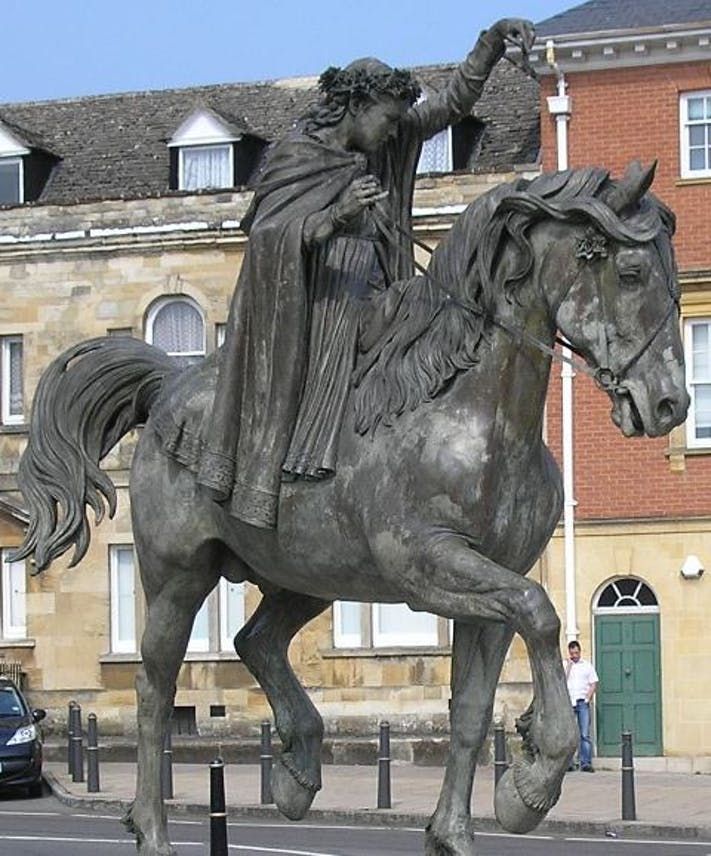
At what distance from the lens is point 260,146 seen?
39281 mm

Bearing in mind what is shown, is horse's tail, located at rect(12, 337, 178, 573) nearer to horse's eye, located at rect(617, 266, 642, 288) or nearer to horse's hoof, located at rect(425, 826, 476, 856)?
horse's hoof, located at rect(425, 826, 476, 856)

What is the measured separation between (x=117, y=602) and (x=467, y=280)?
2921cm

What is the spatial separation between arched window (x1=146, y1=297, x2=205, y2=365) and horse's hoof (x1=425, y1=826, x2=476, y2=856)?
28.2 metres

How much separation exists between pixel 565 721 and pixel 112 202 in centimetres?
3014

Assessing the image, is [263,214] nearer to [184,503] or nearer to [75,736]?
[184,503]

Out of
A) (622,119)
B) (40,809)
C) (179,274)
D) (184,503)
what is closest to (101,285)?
(179,274)

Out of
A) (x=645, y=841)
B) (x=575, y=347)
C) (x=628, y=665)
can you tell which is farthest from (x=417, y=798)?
(x=575, y=347)

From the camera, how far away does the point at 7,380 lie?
38562mm

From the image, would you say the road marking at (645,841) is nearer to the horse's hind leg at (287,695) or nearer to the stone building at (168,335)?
the horse's hind leg at (287,695)

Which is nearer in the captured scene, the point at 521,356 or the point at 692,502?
the point at 521,356

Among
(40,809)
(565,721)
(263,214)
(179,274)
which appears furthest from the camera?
(179,274)

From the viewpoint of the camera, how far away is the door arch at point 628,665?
34156 mm

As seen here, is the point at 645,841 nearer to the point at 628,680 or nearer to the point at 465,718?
the point at 465,718

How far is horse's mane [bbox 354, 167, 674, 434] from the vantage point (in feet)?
28.7
